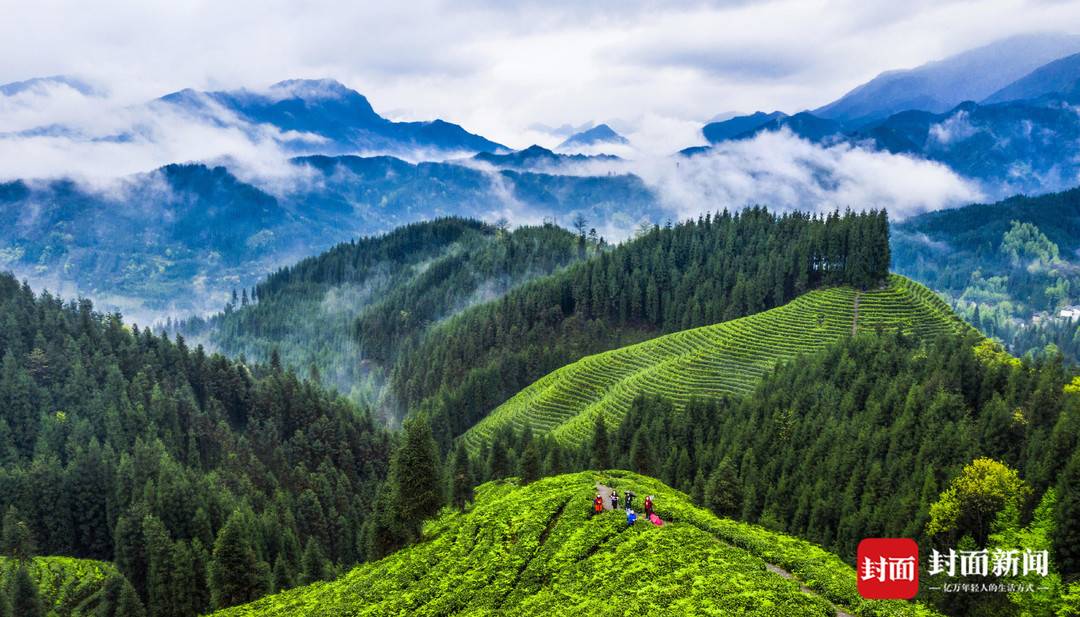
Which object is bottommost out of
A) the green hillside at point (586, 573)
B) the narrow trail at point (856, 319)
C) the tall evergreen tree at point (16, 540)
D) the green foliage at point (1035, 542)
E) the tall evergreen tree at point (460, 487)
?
the tall evergreen tree at point (16, 540)

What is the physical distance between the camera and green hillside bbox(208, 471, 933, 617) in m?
33.7

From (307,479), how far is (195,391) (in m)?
60.6

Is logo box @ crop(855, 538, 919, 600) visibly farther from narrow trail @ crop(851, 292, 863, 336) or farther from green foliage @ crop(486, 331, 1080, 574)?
narrow trail @ crop(851, 292, 863, 336)

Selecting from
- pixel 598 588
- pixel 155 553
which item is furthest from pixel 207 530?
pixel 598 588

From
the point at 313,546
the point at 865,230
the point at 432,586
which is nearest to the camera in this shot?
the point at 432,586

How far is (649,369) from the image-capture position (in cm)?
15438

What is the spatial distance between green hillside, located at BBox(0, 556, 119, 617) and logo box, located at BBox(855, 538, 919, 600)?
286ft

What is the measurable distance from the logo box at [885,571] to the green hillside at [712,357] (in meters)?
90.2

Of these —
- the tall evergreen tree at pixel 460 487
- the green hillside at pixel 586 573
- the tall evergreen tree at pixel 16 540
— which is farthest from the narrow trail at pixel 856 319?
the tall evergreen tree at pixel 16 540

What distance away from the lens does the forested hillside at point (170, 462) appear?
87.6 meters

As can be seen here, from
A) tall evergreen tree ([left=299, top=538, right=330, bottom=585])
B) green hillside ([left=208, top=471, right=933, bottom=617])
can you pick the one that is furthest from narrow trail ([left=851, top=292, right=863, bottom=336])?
tall evergreen tree ([left=299, top=538, right=330, bottom=585])

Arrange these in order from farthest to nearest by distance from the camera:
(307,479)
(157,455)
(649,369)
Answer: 1. (649,369)
2. (307,479)
3. (157,455)

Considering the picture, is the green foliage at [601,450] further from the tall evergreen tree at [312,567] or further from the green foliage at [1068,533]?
the green foliage at [1068,533]

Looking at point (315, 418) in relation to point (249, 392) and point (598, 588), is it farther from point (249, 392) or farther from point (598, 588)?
point (598, 588)
